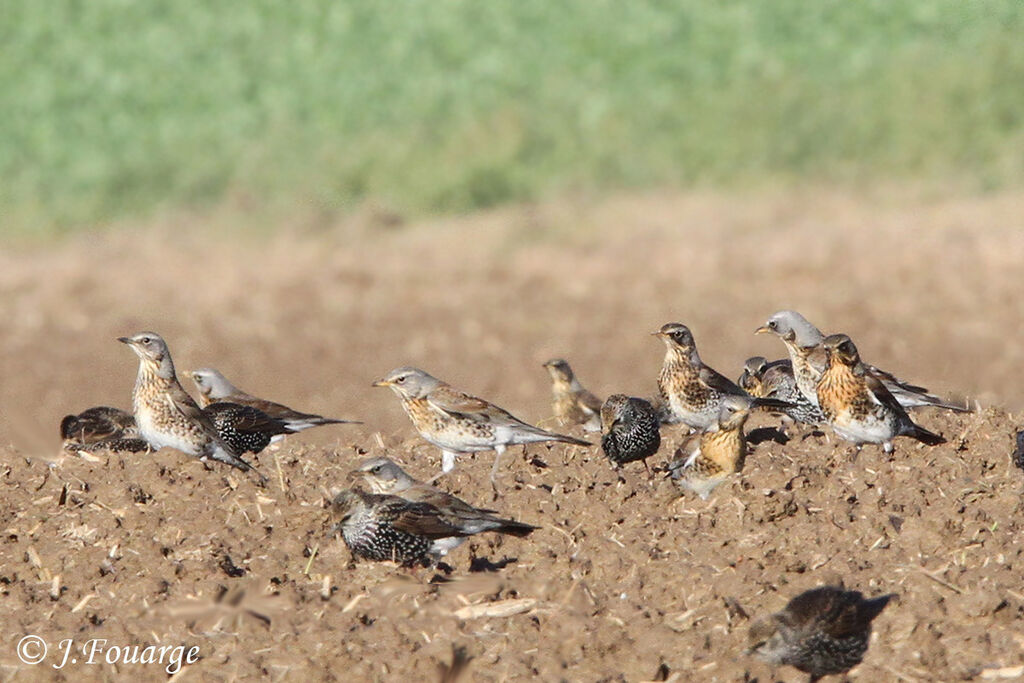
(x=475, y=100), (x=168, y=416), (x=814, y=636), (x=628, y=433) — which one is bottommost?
(x=814, y=636)

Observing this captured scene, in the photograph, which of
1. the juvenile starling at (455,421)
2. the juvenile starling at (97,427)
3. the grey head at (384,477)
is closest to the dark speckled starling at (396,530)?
the grey head at (384,477)

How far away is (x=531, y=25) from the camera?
4025 cm

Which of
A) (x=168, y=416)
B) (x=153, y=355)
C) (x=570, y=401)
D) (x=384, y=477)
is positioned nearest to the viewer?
(x=384, y=477)

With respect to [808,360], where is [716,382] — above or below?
below

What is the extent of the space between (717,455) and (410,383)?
236cm

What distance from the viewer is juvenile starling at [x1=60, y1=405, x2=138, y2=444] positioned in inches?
416

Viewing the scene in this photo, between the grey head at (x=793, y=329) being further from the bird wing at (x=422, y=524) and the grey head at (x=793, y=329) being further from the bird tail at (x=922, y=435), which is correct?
the bird wing at (x=422, y=524)

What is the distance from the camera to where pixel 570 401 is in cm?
1193

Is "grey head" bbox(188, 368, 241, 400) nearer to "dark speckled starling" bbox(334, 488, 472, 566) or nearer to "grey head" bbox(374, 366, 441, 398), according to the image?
"grey head" bbox(374, 366, 441, 398)

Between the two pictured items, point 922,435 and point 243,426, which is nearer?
point 922,435

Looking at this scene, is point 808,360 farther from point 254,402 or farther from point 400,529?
point 254,402

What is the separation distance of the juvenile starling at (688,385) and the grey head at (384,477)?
250 cm

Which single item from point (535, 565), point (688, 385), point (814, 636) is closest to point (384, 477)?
point (535, 565)

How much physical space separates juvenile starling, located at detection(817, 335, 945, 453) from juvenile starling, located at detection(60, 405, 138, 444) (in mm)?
4786
